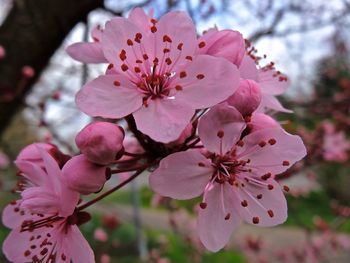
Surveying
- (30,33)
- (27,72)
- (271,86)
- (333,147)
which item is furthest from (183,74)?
(333,147)

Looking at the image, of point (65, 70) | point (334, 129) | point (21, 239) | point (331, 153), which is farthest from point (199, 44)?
point (65, 70)

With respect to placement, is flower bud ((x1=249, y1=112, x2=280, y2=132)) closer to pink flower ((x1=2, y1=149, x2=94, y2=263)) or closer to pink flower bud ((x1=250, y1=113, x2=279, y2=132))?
pink flower bud ((x1=250, y1=113, x2=279, y2=132))

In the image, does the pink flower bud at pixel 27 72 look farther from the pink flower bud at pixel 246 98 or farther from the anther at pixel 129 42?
the pink flower bud at pixel 246 98

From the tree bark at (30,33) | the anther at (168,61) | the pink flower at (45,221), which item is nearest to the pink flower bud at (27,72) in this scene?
the tree bark at (30,33)

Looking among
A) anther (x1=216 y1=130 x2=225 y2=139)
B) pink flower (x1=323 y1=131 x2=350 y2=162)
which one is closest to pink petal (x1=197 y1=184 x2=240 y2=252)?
anther (x1=216 y1=130 x2=225 y2=139)

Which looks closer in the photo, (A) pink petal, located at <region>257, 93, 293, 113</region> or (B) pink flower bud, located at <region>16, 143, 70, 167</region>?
(B) pink flower bud, located at <region>16, 143, 70, 167</region>

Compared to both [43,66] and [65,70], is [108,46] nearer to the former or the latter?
[43,66]
